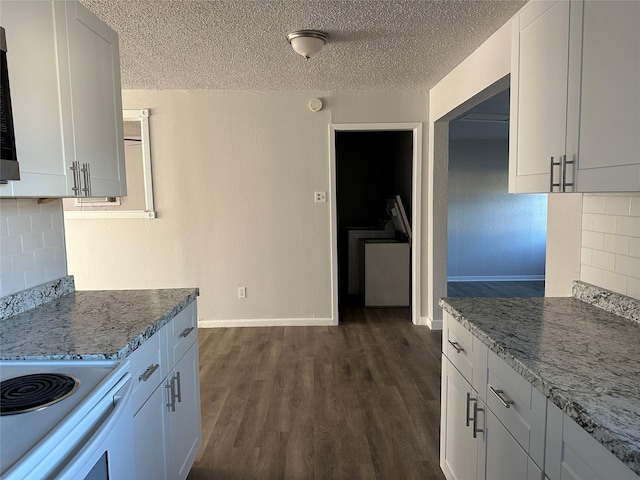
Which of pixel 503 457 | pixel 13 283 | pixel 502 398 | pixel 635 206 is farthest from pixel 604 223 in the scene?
pixel 13 283

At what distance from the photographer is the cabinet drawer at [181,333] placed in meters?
1.74

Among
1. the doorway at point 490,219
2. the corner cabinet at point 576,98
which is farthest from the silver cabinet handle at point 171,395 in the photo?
the doorway at point 490,219

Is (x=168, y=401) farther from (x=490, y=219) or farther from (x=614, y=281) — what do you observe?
(x=490, y=219)

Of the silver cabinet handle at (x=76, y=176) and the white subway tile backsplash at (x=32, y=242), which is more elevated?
the silver cabinet handle at (x=76, y=176)

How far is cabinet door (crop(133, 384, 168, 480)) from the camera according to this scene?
1369 mm

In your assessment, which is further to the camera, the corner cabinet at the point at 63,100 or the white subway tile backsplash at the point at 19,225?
the white subway tile backsplash at the point at 19,225

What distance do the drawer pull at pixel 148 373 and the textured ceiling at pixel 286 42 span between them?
1841 mm

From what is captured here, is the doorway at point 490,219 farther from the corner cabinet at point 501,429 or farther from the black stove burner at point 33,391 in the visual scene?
the black stove burner at point 33,391

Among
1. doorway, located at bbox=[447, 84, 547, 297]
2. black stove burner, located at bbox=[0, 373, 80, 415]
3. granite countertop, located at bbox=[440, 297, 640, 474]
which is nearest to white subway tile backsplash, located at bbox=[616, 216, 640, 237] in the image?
granite countertop, located at bbox=[440, 297, 640, 474]

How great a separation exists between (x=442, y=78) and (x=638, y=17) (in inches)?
106

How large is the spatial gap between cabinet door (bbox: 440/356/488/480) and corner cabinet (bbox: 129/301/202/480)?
116 cm

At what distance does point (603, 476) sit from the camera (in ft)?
2.84

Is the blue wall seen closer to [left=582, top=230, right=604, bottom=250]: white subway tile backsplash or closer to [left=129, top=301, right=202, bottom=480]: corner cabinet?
[left=582, top=230, right=604, bottom=250]: white subway tile backsplash

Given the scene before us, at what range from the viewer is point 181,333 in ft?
6.14
